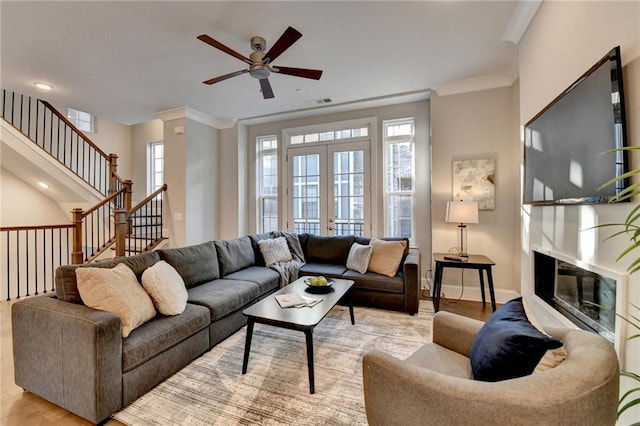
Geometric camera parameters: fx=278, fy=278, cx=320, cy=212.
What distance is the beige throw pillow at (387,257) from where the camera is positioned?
342 centimetres

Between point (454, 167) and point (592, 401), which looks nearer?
point (592, 401)

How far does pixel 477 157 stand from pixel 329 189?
7.42ft

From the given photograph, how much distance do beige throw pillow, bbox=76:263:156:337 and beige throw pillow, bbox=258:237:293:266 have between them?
6.14 ft

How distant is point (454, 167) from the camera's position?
12.3ft

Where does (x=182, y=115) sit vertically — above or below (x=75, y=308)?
above

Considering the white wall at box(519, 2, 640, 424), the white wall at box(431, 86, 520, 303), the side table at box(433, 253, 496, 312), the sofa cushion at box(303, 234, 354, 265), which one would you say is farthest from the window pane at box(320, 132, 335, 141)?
the white wall at box(519, 2, 640, 424)

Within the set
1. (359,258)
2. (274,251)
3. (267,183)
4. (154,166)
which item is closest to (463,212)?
(359,258)

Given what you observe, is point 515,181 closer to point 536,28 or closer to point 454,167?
point 454,167

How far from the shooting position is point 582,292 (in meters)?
1.65

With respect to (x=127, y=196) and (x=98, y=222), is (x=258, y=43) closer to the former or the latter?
(x=127, y=196)

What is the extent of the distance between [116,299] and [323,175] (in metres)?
3.58

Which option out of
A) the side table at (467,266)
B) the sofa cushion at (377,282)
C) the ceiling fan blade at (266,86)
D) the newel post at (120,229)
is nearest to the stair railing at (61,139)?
the newel post at (120,229)

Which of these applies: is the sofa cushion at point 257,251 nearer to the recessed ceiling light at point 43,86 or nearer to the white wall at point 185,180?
the white wall at point 185,180

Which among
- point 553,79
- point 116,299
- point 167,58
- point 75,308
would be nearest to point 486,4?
point 553,79
